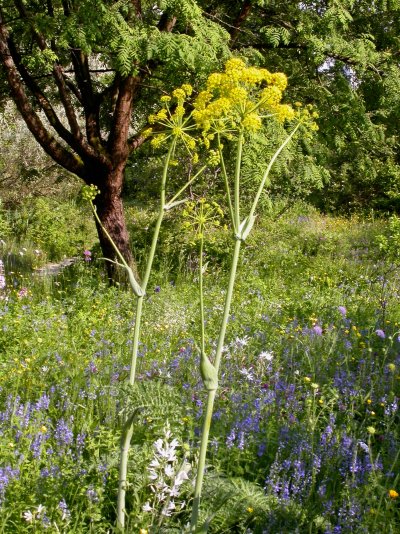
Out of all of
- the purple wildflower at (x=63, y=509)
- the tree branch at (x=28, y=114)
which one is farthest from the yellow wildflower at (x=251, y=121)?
the tree branch at (x=28, y=114)

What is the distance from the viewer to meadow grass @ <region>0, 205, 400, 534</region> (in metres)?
2.23

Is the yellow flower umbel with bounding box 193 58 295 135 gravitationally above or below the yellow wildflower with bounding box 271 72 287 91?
below

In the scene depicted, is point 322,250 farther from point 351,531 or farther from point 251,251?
point 351,531

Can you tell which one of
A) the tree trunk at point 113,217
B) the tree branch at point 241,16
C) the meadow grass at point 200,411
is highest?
the tree branch at point 241,16

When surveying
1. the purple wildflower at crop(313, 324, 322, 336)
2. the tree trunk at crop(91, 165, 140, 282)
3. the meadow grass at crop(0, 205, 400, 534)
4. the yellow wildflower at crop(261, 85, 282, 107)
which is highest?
the yellow wildflower at crop(261, 85, 282, 107)

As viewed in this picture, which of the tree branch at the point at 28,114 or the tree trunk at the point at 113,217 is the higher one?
the tree branch at the point at 28,114

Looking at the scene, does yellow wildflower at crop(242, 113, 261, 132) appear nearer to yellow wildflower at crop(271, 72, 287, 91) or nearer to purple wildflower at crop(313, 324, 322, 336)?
yellow wildflower at crop(271, 72, 287, 91)

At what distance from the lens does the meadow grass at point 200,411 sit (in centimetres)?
223

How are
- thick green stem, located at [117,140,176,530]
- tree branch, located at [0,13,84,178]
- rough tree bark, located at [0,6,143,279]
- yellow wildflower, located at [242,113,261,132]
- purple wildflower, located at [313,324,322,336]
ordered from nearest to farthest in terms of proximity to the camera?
yellow wildflower, located at [242,113,261,132] < thick green stem, located at [117,140,176,530] < purple wildflower, located at [313,324,322,336] < tree branch, located at [0,13,84,178] < rough tree bark, located at [0,6,143,279]

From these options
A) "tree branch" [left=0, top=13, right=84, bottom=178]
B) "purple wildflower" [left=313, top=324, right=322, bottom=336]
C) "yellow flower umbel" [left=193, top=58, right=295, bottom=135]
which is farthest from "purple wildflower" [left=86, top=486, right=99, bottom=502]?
"tree branch" [left=0, top=13, right=84, bottom=178]

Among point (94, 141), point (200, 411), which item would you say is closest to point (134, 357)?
point (200, 411)

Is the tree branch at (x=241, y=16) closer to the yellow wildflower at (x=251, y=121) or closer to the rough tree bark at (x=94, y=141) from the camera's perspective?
the rough tree bark at (x=94, y=141)

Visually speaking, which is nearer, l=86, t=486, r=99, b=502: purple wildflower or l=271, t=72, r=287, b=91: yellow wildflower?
l=271, t=72, r=287, b=91: yellow wildflower

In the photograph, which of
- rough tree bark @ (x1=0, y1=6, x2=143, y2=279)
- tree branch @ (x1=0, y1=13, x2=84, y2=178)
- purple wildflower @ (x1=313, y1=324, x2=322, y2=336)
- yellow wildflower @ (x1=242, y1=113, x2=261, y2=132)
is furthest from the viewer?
rough tree bark @ (x1=0, y1=6, x2=143, y2=279)
